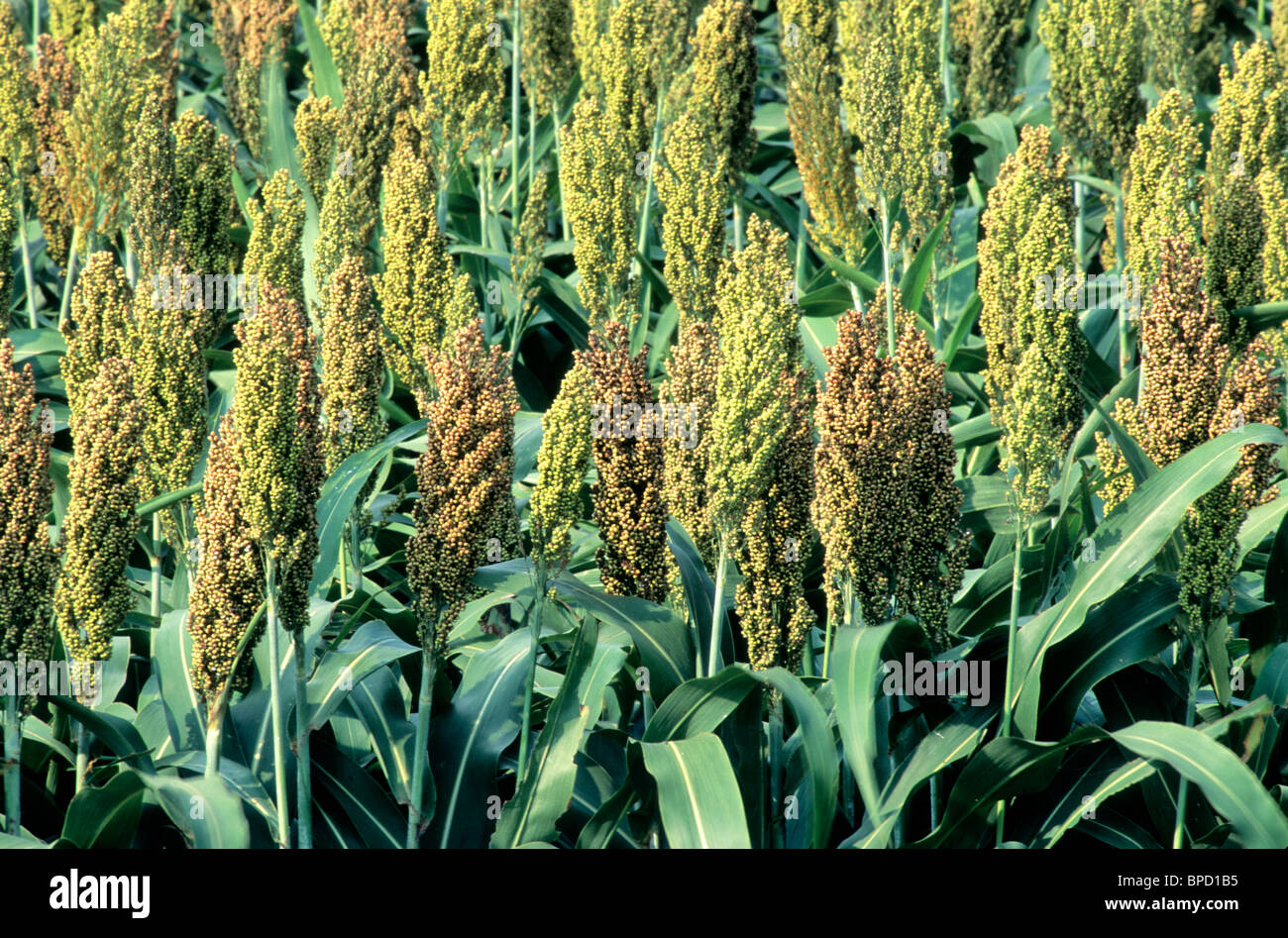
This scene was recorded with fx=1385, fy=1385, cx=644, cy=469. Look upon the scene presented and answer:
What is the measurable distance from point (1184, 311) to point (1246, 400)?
0.25 meters

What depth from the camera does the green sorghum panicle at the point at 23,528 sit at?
3020mm

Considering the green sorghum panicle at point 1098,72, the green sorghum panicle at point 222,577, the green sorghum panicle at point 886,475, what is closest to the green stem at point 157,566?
the green sorghum panicle at point 222,577

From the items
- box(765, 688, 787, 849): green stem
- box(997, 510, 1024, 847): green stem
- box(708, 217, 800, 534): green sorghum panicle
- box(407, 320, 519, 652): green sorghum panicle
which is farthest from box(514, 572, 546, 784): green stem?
box(997, 510, 1024, 847): green stem

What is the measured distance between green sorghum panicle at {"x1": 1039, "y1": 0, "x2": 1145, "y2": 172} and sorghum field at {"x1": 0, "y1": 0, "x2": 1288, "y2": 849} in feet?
2.26

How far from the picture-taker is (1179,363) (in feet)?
10.4

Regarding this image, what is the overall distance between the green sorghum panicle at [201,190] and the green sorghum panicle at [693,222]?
146 cm

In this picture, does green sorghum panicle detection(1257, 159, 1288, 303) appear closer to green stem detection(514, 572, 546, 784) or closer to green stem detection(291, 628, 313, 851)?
green stem detection(514, 572, 546, 784)

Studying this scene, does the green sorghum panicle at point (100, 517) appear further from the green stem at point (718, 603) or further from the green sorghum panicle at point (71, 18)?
the green sorghum panicle at point (71, 18)

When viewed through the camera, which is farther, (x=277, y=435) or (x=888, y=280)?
(x=888, y=280)

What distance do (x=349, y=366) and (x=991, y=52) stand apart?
13.0 feet

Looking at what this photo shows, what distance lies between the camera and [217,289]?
4379 millimetres

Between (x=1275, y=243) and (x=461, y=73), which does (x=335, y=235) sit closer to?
(x=461, y=73)

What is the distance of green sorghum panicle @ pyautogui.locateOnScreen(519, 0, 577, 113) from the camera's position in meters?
6.09

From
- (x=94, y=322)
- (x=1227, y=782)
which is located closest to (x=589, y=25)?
(x=94, y=322)
